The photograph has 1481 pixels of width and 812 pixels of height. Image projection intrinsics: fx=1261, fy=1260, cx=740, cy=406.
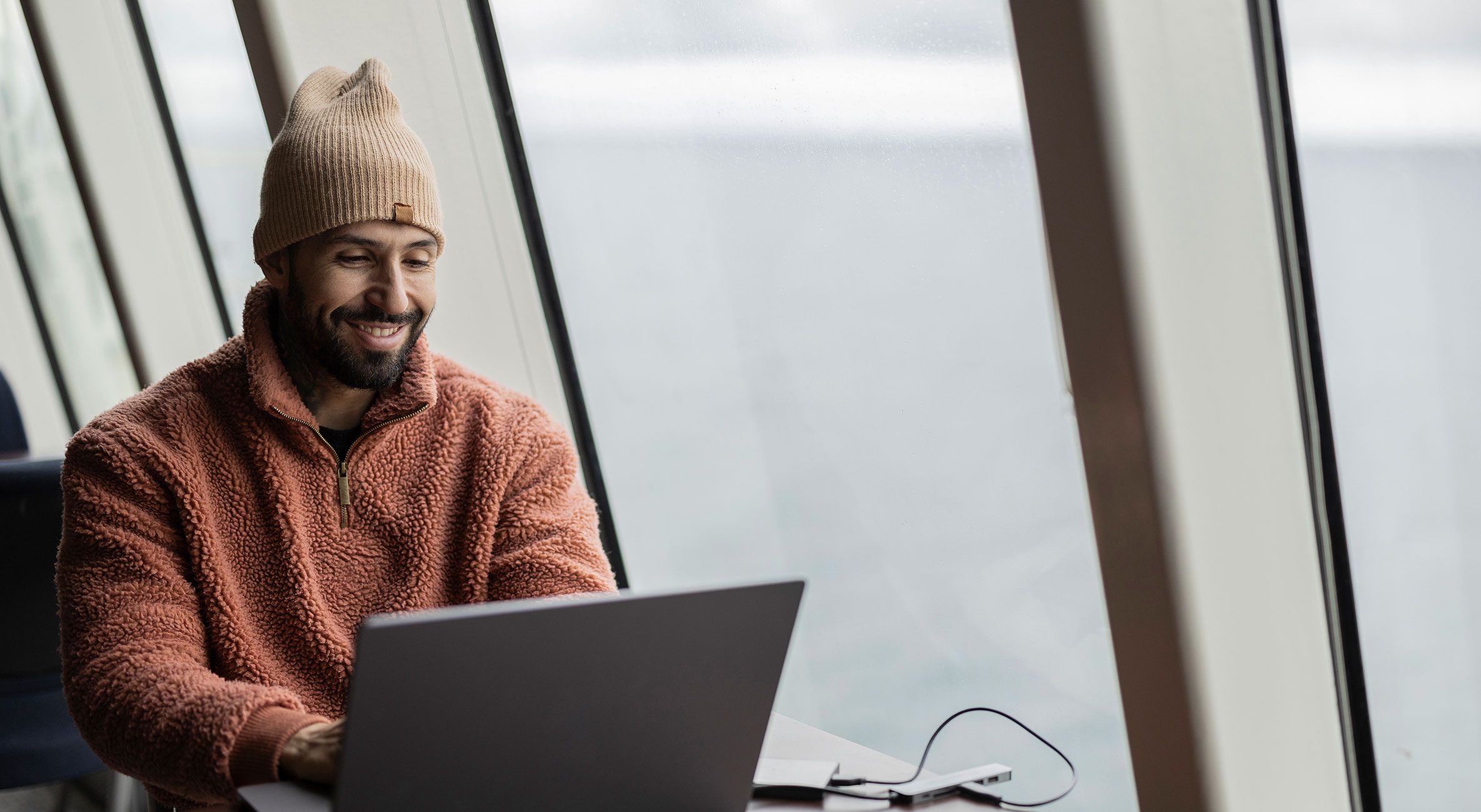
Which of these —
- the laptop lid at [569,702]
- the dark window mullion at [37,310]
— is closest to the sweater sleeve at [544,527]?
the laptop lid at [569,702]

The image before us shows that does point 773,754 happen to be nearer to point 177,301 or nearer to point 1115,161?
point 1115,161

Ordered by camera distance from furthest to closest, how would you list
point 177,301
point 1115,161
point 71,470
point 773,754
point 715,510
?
point 177,301 → point 715,510 → point 71,470 → point 773,754 → point 1115,161

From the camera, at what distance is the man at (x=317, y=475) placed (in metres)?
1.44

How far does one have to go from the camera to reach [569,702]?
95 cm

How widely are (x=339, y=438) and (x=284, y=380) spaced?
104 mm

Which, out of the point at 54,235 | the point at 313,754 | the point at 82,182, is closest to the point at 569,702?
the point at 313,754

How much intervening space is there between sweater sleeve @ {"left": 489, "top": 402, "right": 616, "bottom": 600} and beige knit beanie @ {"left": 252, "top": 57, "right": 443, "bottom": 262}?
28cm

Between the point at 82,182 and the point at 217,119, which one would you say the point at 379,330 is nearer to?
the point at 217,119

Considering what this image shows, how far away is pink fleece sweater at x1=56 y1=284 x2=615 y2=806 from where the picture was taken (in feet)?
4.60

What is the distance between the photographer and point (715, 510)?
2.25 meters

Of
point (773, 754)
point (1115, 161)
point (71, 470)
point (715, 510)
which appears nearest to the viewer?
point (1115, 161)

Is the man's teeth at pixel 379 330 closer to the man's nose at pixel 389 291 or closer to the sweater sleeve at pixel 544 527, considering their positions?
the man's nose at pixel 389 291

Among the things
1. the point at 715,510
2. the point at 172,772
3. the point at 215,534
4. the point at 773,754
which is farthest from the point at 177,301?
the point at 773,754

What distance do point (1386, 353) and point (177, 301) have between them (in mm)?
2877
